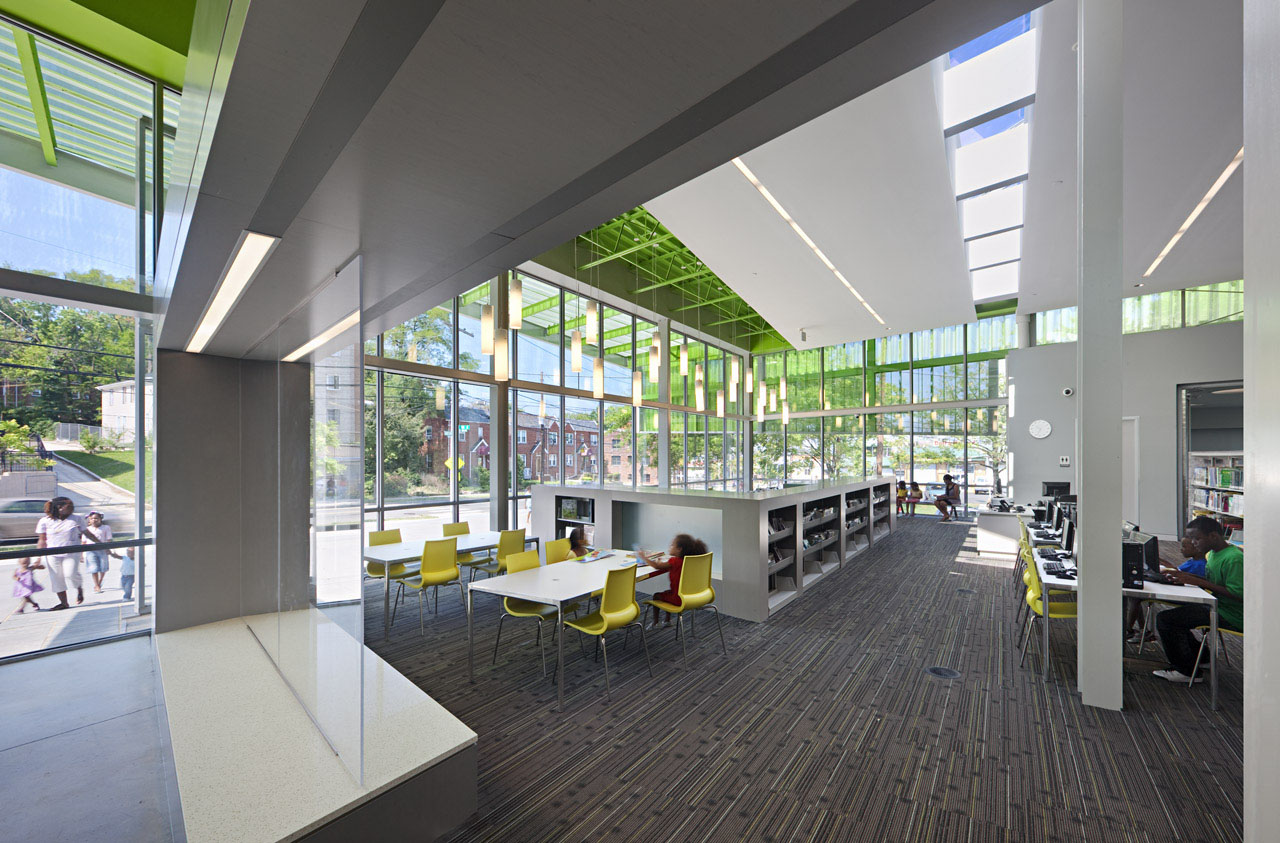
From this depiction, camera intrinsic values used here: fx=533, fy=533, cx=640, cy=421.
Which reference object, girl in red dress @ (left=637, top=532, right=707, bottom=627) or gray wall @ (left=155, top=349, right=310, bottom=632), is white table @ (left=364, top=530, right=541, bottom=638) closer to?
gray wall @ (left=155, top=349, right=310, bottom=632)

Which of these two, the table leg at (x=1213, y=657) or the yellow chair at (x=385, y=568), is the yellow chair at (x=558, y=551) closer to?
the yellow chair at (x=385, y=568)

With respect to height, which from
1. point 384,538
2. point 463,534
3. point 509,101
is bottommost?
point 463,534

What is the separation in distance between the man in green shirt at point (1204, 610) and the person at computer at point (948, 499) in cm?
947

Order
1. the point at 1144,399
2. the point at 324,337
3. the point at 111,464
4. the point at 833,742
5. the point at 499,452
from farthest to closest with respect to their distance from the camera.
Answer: the point at 1144,399 → the point at 499,452 → the point at 111,464 → the point at 833,742 → the point at 324,337

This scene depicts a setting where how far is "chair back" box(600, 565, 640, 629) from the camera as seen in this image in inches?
160

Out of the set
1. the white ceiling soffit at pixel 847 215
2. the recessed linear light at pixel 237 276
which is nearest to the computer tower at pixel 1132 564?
the white ceiling soffit at pixel 847 215

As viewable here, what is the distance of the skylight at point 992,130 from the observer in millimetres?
4699

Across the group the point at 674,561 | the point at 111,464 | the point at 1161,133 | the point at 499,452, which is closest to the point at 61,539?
the point at 111,464

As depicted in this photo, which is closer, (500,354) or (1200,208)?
(500,354)

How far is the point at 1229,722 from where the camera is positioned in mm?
3453

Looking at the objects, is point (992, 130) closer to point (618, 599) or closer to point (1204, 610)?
point (1204, 610)

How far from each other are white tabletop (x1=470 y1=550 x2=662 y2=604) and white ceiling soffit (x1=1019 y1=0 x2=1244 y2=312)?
5515 millimetres

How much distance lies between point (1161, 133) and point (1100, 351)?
3183 mm

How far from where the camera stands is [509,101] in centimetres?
128
